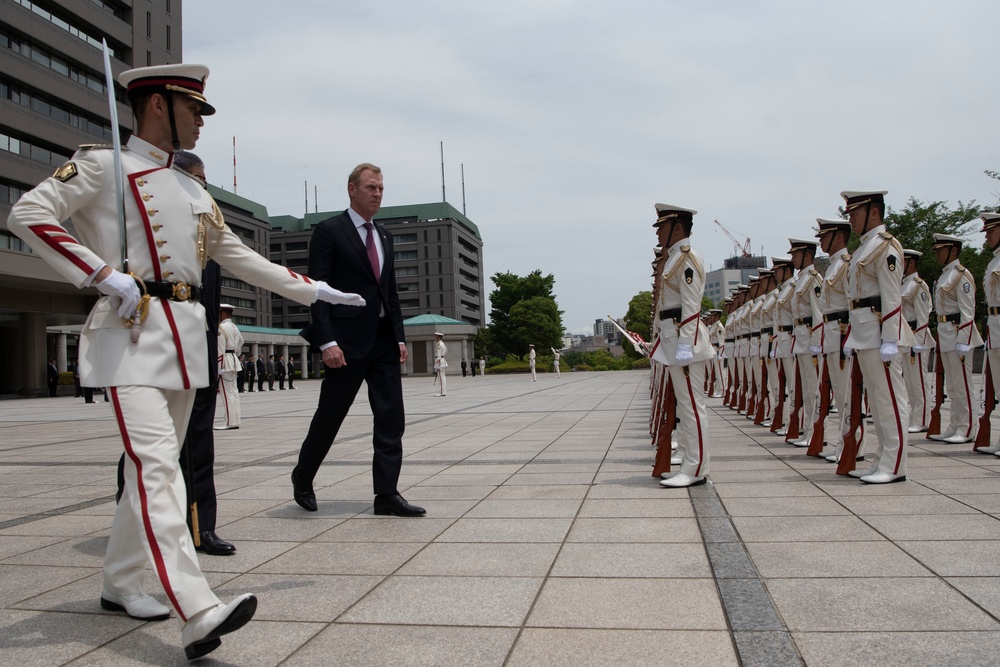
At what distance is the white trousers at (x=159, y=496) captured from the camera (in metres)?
2.89

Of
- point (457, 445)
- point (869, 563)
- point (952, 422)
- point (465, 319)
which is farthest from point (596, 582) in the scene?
point (465, 319)

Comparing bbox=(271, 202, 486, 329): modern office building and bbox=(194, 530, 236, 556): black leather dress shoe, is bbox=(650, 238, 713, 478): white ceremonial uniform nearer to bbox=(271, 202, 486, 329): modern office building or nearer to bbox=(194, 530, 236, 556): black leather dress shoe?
bbox=(194, 530, 236, 556): black leather dress shoe

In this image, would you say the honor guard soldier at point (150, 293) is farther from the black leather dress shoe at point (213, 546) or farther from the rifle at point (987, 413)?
the rifle at point (987, 413)

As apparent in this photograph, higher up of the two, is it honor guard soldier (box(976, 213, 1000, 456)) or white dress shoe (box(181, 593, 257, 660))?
honor guard soldier (box(976, 213, 1000, 456))

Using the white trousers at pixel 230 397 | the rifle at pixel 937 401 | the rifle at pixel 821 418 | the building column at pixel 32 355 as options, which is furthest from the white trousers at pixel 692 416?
the building column at pixel 32 355

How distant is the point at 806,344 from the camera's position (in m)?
9.23

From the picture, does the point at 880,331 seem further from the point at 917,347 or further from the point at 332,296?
the point at 332,296

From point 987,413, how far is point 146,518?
8.47 m

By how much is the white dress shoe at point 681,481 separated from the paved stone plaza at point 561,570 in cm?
12

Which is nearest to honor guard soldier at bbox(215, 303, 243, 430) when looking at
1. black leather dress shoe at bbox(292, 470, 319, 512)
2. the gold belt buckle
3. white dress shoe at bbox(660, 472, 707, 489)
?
black leather dress shoe at bbox(292, 470, 319, 512)

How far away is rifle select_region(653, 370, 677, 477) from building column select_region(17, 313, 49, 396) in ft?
129

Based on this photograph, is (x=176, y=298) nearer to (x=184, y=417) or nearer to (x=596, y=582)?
(x=184, y=417)

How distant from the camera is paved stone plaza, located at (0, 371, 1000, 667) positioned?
115 inches

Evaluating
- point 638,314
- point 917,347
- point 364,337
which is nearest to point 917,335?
point 917,347
